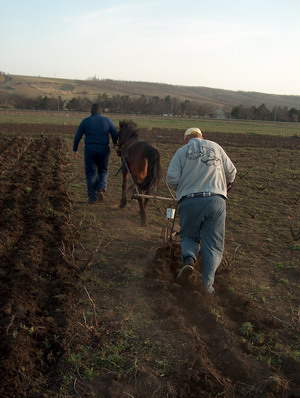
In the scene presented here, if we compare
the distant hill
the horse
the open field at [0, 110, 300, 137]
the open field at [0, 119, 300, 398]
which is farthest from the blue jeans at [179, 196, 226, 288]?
the distant hill

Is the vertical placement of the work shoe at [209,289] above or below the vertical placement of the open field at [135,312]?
above

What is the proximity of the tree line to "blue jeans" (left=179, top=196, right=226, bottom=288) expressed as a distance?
2167 inches

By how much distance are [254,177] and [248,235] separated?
5.97 meters

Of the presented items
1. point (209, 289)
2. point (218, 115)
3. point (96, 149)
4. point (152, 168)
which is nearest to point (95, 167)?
point (96, 149)

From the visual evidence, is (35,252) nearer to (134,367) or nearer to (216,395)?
(134,367)

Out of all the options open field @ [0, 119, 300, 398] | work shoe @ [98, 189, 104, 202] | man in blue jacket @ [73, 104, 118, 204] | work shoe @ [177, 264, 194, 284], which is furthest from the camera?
work shoe @ [98, 189, 104, 202]

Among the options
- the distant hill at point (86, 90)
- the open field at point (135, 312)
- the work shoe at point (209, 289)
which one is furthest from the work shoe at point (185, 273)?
the distant hill at point (86, 90)

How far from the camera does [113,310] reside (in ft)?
14.1

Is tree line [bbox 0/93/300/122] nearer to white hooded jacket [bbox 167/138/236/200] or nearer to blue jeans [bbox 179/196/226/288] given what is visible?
white hooded jacket [bbox 167/138/236/200]

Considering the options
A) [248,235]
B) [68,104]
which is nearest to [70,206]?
[248,235]

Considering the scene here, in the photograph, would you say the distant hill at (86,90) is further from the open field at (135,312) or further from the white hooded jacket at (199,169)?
the white hooded jacket at (199,169)

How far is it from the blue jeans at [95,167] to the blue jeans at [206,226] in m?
4.37

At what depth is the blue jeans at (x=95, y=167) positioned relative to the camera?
8.69m

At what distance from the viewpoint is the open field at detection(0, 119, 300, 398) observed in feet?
10.3
